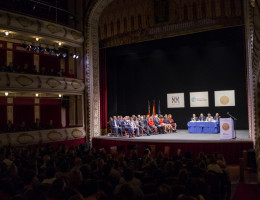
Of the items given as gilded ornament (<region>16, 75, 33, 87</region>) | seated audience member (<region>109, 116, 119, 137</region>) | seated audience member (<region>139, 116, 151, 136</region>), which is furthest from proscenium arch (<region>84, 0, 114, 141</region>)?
gilded ornament (<region>16, 75, 33, 87</region>)

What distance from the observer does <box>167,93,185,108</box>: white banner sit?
15.6m

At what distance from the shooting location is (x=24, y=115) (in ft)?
42.0

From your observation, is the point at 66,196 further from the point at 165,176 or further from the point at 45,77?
the point at 45,77

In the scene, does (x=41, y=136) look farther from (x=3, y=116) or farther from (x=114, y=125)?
(x=114, y=125)

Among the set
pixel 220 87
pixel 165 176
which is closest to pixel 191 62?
pixel 220 87

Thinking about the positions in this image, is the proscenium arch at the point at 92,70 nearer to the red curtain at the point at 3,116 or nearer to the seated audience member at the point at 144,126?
the seated audience member at the point at 144,126

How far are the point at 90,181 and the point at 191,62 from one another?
12.4 metres

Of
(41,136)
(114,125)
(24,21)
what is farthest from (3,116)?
(114,125)

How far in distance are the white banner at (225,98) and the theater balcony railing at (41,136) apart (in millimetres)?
6946

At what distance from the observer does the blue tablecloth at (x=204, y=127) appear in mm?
12719

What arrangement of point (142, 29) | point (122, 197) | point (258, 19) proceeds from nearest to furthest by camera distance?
point (122, 197), point (258, 19), point (142, 29)

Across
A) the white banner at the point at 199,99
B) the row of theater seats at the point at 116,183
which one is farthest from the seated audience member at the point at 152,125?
the row of theater seats at the point at 116,183

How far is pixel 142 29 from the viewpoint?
12922 millimetres

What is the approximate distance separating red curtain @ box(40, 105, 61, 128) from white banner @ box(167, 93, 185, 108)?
6095 millimetres
